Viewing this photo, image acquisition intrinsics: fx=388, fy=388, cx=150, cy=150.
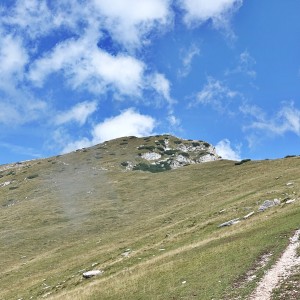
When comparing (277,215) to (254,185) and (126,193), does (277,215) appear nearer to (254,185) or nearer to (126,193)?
(254,185)

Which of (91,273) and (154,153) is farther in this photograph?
(154,153)

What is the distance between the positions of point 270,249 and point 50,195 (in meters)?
88.7

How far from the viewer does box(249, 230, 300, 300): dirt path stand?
72.6 feet

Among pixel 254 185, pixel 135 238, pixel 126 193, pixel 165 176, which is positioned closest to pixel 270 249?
pixel 135 238

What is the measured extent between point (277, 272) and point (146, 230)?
3873 centimetres

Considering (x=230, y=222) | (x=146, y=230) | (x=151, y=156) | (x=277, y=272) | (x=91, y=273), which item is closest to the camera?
(x=277, y=272)

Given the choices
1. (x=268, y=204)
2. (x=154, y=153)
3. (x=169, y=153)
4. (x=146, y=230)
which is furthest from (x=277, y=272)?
(x=169, y=153)

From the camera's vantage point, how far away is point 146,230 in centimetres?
6281

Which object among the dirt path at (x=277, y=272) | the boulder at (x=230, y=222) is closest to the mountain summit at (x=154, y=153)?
the boulder at (x=230, y=222)

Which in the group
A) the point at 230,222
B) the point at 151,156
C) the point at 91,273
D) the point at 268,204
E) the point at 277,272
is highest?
the point at 151,156

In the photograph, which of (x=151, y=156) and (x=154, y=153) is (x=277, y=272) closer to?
(x=151, y=156)

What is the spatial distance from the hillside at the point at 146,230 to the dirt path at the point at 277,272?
0.55 m

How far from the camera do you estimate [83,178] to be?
426ft

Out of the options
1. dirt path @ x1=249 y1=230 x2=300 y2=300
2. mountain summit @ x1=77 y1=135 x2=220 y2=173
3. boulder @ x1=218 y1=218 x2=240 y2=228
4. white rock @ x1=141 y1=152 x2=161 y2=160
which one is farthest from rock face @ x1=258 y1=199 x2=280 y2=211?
white rock @ x1=141 y1=152 x2=161 y2=160
